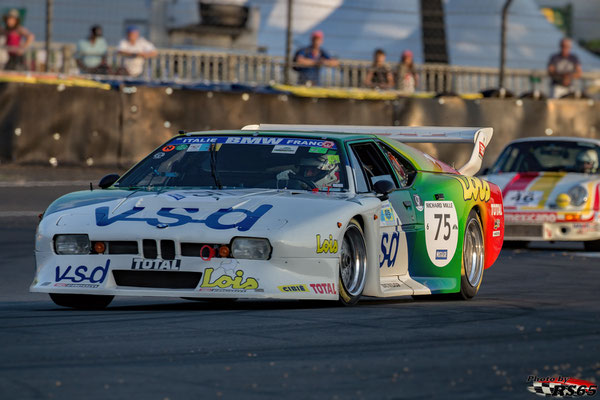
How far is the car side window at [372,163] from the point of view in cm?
889

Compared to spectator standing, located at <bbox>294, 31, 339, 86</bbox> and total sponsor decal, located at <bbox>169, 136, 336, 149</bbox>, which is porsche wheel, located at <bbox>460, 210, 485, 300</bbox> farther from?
spectator standing, located at <bbox>294, 31, 339, 86</bbox>

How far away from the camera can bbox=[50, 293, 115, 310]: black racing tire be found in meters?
8.02

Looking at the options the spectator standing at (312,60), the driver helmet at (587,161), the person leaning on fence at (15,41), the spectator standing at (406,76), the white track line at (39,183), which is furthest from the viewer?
the spectator standing at (406,76)

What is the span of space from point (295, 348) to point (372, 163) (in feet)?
10.4

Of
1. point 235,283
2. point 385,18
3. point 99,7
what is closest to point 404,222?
point 235,283

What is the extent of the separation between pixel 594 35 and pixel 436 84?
11.7 m

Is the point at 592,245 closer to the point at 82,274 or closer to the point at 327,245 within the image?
the point at 327,245

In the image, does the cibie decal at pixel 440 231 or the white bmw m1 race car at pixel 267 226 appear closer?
the white bmw m1 race car at pixel 267 226

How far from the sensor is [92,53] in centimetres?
2048

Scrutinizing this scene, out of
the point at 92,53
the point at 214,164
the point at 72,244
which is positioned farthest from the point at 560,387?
the point at 92,53

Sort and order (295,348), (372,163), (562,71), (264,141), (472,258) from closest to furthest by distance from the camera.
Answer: (295,348), (264,141), (372,163), (472,258), (562,71)

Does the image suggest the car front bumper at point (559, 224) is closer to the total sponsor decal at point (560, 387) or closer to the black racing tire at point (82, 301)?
A: the black racing tire at point (82, 301)

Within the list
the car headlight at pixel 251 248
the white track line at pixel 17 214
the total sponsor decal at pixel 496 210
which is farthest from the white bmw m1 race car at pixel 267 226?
the white track line at pixel 17 214

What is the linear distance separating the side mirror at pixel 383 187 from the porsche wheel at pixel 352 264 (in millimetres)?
406
